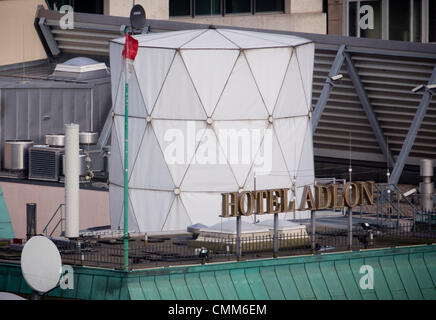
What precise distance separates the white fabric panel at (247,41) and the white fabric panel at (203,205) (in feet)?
20.0

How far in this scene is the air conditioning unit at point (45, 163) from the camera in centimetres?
7619

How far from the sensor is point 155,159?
206 feet

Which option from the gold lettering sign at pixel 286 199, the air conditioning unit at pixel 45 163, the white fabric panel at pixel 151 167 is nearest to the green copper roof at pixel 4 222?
the air conditioning unit at pixel 45 163

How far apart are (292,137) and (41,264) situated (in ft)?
53.2

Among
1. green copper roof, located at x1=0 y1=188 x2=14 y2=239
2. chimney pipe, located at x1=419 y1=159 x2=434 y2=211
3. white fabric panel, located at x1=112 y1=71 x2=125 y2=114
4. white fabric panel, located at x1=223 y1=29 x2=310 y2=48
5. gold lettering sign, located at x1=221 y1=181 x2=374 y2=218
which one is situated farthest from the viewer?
green copper roof, located at x1=0 y1=188 x2=14 y2=239

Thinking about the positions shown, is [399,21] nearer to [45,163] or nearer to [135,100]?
[45,163]

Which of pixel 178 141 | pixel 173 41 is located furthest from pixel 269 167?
pixel 173 41

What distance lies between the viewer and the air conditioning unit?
250ft

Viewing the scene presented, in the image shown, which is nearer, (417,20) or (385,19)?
(417,20)

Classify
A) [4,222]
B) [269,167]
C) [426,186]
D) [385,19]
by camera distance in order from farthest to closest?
[385,19] → [4,222] → [426,186] → [269,167]

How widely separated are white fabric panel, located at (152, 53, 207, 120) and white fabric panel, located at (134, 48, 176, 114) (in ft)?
0.87

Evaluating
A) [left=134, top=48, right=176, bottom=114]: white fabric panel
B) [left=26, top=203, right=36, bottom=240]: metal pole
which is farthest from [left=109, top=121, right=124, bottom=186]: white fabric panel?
[left=26, top=203, right=36, bottom=240]: metal pole

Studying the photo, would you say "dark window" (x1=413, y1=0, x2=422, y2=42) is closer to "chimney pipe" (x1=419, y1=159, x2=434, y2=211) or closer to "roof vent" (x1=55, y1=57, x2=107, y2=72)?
"roof vent" (x1=55, y1=57, x2=107, y2=72)

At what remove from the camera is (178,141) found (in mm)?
62438
